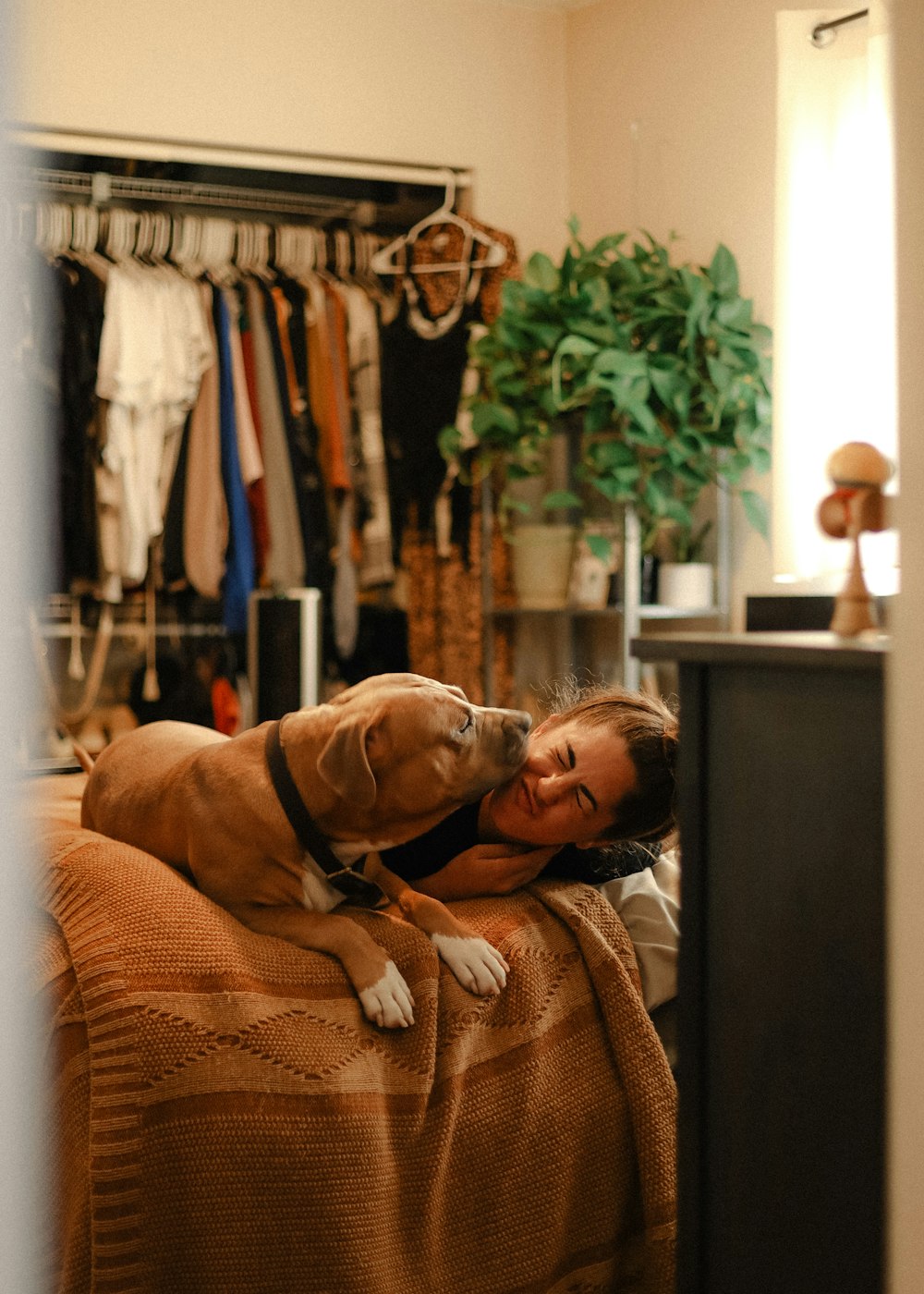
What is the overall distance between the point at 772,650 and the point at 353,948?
591mm

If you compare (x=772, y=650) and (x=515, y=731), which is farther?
(x=515, y=731)

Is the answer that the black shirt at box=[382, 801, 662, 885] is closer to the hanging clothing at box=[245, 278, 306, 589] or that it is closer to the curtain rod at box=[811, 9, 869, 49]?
the hanging clothing at box=[245, 278, 306, 589]

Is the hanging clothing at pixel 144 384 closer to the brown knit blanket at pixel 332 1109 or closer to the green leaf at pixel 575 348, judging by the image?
the green leaf at pixel 575 348

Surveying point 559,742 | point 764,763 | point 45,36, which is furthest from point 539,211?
point 45,36

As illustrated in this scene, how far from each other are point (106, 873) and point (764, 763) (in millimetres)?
→ 714

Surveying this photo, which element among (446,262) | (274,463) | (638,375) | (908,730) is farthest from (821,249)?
(908,730)

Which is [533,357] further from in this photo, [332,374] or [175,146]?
[175,146]

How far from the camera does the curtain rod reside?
3023 mm

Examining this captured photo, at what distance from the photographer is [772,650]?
85 centimetres

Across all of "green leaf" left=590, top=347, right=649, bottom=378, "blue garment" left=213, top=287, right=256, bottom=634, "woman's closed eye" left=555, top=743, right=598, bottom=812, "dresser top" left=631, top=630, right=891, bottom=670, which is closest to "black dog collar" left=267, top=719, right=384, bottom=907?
"woman's closed eye" left=555, top=743, right=598, bottom=812

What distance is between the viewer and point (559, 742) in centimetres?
143

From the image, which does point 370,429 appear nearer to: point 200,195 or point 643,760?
point 200,195

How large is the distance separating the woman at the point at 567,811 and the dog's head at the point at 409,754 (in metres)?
0.09

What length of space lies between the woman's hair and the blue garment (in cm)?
227
